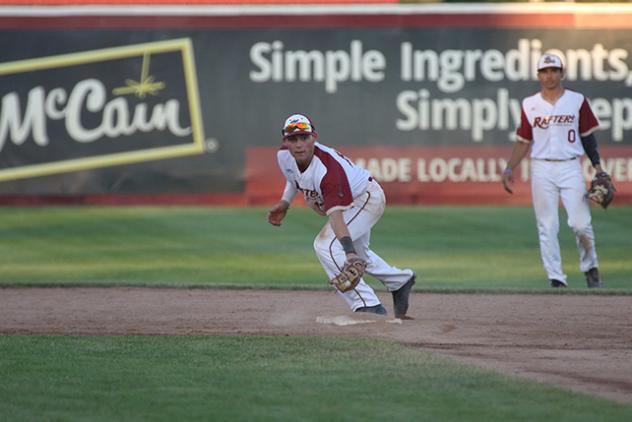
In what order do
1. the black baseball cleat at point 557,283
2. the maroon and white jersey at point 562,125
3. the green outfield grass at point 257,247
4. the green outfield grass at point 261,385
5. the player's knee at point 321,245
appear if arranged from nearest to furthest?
the green outfield grass at point 261,385 < the player's knee at point 321,245 < the black baseball cleat at point 557,283 < the maroon and white jersey at point 562,125 < the green outfield grass at point 257,247

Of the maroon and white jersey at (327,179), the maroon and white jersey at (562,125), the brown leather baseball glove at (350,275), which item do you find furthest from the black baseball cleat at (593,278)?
the brown leather baseball glove at (350,275)

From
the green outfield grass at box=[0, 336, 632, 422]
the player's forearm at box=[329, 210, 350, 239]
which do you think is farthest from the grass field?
the player's forearm at box=[329, 210, 350, 239]

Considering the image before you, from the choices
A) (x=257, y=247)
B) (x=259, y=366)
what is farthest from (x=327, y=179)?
(x=257, y=247)

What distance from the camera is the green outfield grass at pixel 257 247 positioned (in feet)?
46.0

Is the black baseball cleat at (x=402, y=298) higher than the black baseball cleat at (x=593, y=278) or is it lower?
higher

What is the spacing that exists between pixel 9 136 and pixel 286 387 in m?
14.7

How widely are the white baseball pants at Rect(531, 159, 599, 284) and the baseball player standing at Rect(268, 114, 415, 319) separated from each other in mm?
2791

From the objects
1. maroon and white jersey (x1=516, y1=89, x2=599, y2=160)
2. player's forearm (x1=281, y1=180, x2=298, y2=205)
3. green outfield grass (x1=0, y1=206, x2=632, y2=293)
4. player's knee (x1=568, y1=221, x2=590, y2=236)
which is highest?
maroon and white jersey (x1=516, y1=89, x2=599, y2=160)

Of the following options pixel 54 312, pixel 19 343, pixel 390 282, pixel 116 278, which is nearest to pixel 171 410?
pixel 19 343

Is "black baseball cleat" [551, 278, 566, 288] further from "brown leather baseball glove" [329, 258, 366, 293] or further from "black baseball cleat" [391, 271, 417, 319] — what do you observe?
"brown leather baseball glove" [329, 258, 366, 293]

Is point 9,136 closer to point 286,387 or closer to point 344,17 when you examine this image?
point 344,17

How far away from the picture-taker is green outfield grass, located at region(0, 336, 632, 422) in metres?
6.96

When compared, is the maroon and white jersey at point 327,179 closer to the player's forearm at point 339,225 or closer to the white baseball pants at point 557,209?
the player's forearm at point 339,225

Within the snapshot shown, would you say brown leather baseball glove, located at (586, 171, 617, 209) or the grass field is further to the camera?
brown leather baseball glove, located at (586, 171, 617, 209)
